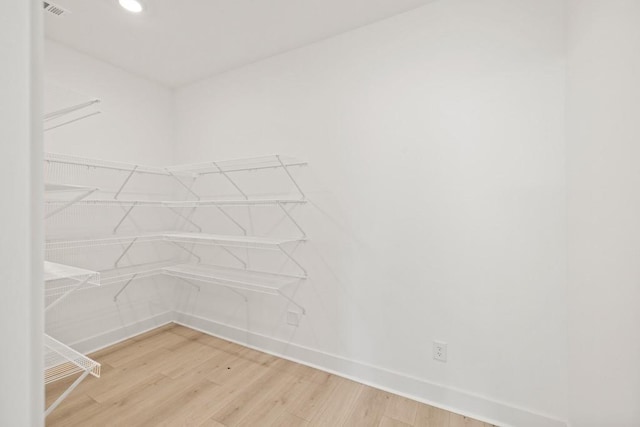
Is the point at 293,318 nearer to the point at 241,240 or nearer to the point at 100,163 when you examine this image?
the point at 241,240

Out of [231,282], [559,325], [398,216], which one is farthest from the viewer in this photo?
[231,282]

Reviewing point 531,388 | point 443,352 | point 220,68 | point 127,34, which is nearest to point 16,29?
point 443,352

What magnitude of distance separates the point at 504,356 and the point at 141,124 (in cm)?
319

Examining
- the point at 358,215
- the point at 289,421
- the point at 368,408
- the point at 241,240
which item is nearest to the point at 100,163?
the point at 241,240

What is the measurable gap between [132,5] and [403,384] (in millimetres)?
2766

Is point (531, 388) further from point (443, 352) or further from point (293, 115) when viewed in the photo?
point (293, 115)

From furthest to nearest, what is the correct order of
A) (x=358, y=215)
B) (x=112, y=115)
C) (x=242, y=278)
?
(x=112, y=115) < (x=242, y=278) < (x=358, y=215)

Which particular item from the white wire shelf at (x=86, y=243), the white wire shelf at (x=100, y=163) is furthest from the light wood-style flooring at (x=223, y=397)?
the white wire shelf at (x=100, y=163)

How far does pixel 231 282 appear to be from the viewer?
2.19 metres

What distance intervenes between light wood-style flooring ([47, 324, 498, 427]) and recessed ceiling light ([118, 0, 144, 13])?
90.6 inches

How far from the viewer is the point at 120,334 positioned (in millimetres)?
2480

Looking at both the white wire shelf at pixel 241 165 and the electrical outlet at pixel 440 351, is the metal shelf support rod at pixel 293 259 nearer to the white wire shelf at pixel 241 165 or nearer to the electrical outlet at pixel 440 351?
the white wire shelf at pixel 241 165

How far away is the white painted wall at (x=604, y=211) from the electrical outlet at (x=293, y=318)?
1.57 metres

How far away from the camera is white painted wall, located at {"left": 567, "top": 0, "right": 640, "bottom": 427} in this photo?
929mm
